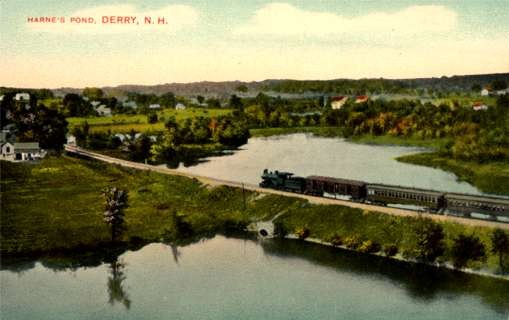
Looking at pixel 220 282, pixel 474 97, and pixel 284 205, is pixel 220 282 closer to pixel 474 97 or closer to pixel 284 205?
pixel 284 205

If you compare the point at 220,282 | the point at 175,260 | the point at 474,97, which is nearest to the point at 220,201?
the point at 175,260

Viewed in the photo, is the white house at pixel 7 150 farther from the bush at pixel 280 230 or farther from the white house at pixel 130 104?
the bush at pixel 280 230

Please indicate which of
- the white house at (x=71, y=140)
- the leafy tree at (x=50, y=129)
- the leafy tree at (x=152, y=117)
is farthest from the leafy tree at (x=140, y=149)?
the leafy tree at (x=50, y=129)

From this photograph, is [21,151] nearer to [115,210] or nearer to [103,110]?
[103,110]

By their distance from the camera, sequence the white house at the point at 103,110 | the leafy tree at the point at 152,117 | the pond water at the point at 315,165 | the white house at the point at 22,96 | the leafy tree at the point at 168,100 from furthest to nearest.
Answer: the pond water at the point at 315,165
the leafy tree at the point at 152,117
the white house at the point at 103,110
the leafy tree at the point at 168,100
the white house at the point at 22,96

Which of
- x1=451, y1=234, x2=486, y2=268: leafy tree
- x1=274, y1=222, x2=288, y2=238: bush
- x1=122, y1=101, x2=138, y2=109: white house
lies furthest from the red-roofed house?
x1=451, y1=234, x2=486, y2=268: leafy tree

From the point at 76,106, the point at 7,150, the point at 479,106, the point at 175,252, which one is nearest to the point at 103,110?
the point at 76,106
